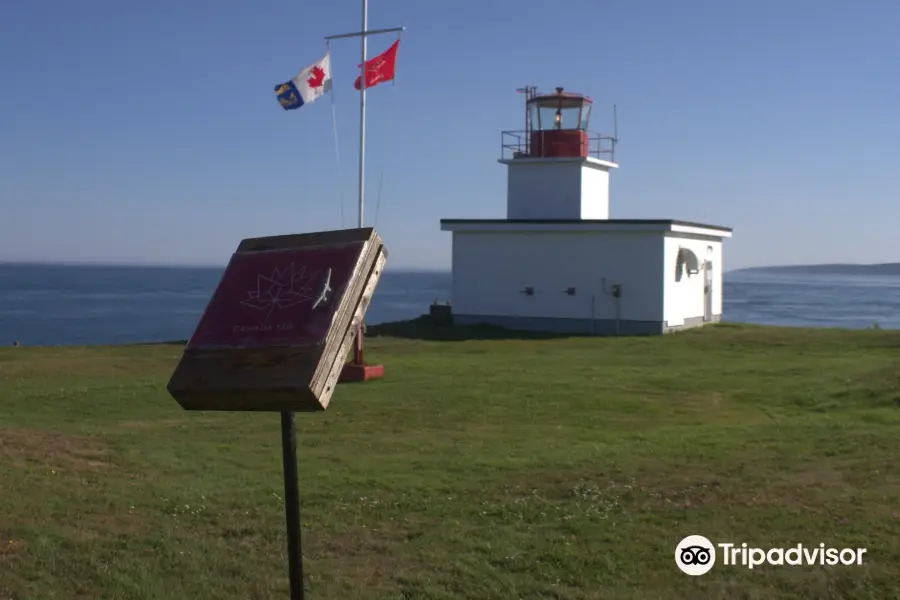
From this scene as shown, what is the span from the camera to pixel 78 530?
7613 millimetres

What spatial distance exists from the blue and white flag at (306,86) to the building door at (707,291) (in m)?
14.9

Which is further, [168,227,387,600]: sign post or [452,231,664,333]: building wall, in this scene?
[452,231,664,333]: building wall

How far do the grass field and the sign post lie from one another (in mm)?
1839

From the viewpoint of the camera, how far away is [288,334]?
15.7 feet

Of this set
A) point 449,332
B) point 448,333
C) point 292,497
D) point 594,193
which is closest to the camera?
point 292,497

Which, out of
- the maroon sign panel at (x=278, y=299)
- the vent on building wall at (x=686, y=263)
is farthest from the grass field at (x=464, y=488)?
the vent on building wall at (x=686, y=263)

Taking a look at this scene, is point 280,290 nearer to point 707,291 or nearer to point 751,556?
point 751,556

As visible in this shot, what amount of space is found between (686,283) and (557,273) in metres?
3.56

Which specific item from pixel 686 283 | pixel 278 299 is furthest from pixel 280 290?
pixel 686 283

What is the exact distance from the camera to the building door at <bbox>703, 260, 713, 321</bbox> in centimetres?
3070

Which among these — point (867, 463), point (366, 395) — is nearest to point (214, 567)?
point (867, 463)

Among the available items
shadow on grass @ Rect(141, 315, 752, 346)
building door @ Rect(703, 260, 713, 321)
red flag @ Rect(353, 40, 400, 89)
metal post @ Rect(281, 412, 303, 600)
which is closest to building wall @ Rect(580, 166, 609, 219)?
building door @ Rect(703, 260, 713, 321)

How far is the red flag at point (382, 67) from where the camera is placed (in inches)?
761

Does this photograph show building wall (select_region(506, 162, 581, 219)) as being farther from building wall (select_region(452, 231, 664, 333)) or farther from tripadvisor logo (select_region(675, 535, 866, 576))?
tripadvisor logo (select_region(675, 535, 866, 576))
